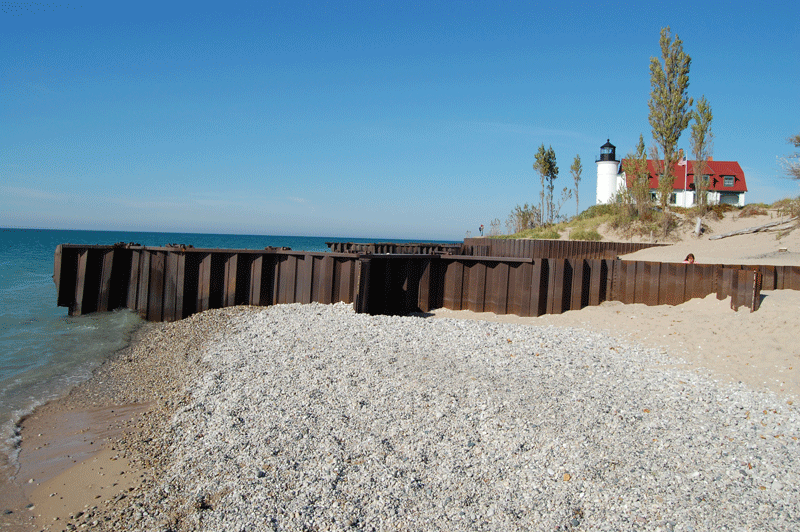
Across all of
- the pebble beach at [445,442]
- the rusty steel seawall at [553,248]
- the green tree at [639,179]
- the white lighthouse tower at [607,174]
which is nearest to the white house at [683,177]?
the white lighthouse tower at [607,174]

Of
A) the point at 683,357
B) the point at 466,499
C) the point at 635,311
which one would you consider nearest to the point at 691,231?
the point at 635,311

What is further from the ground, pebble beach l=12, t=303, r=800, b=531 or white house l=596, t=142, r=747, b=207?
white house l=596, t=142, r=747, b=207

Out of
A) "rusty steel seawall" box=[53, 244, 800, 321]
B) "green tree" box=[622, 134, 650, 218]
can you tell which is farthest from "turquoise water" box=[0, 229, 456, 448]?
"green tree" box=[622, 134, 650, 218]

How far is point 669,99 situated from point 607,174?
18.1 m

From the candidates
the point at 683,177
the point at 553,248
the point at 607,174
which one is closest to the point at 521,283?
the point at 553,248

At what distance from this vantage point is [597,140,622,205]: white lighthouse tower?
53.3m

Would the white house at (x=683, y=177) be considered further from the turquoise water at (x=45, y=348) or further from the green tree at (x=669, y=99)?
the turquoise water at (x=45, y=348)

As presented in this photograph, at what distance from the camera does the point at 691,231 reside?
3241 cm

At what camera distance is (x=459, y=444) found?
18.1 ft

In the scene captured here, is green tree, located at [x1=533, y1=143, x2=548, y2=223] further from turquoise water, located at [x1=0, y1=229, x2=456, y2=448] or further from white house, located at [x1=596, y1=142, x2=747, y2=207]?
turquoise water, located at [x1=0, y1=229, x2=456, y2=448]

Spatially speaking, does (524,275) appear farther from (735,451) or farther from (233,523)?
(233,523)

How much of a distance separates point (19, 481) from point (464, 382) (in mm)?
5576

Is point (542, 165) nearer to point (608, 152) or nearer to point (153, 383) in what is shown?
point (608, 152)

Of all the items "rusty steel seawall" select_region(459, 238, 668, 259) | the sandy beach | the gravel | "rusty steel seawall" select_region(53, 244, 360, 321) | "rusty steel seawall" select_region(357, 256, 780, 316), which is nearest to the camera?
the gravel
